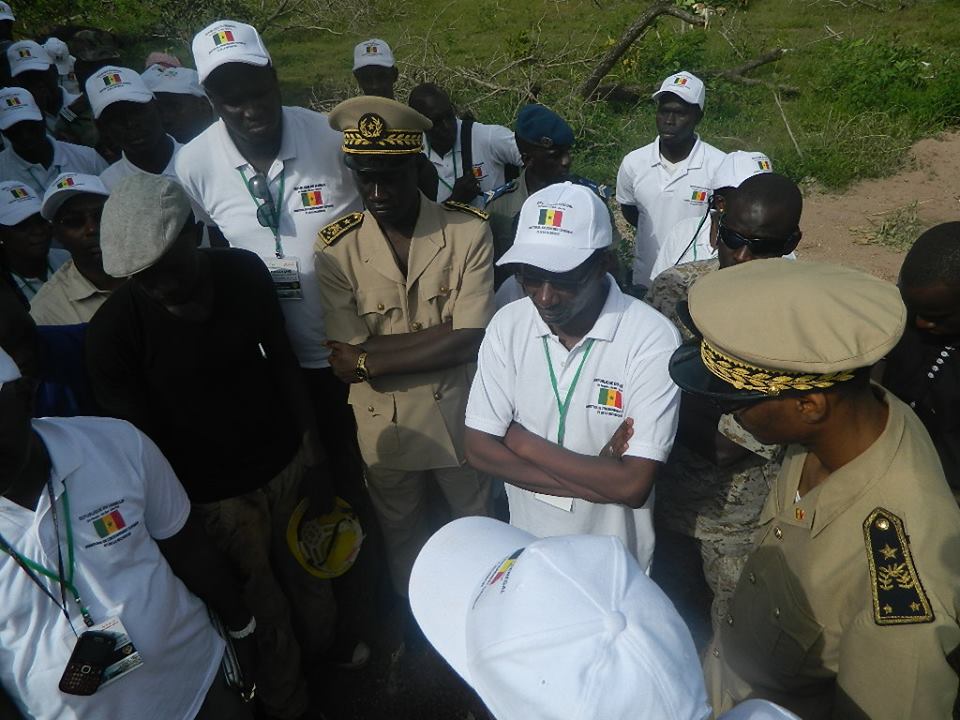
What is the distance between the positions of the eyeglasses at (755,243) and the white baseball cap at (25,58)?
6.49 m

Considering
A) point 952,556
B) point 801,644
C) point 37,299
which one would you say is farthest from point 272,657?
point 952,556

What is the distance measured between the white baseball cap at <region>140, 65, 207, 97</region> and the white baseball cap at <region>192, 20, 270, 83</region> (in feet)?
7.28

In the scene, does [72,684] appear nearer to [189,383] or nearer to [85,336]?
[189,383]

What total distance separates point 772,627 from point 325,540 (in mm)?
1884

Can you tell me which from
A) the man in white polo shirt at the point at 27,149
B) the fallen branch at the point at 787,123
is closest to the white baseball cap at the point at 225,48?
the man in white polo shirt at the point at 27,149

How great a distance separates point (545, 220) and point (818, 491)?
49.0 inches

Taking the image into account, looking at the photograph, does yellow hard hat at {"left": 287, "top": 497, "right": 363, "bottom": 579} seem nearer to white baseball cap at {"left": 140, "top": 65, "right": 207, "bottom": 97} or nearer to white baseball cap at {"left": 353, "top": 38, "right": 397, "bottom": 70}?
white baseball cap at {"left": 140, "top": 65, "right": 207, "bottom": 97}

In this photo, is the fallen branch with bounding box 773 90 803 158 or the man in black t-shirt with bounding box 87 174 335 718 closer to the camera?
the man in black t-shirt with bounding box 87 174 335 718

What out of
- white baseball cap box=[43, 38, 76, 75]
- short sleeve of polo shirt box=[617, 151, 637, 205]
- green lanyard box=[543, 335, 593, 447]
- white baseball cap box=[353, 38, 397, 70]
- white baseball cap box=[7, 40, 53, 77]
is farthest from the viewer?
white baseball cap box=[43, 38, 76, 75]

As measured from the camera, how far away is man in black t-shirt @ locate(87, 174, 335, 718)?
7.70 feet

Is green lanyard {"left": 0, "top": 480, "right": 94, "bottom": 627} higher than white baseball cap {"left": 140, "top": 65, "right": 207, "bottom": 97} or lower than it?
lower

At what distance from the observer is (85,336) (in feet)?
8.20

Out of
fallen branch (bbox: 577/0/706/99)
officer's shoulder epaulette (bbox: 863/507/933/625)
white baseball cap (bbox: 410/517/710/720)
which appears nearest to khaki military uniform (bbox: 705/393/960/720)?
officer's shoulder epaulette (bbox: 863/507/933/625)

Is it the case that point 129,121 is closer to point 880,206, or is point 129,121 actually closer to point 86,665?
point 86,665
